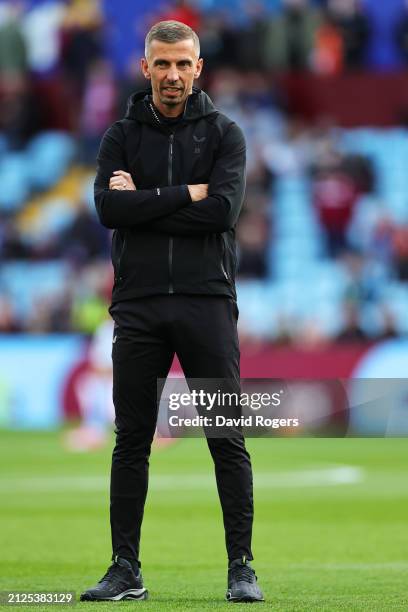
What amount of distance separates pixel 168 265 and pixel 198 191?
34 cm

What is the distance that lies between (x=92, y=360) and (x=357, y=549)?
11.0 meters

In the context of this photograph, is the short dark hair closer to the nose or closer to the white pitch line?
the nose

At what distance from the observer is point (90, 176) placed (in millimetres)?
24578

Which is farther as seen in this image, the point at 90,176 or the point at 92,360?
the point at 90,176

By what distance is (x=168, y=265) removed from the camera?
622 cm

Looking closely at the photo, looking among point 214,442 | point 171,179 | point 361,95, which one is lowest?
point 214,442

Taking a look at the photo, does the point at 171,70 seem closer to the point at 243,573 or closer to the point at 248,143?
the point at 243,573

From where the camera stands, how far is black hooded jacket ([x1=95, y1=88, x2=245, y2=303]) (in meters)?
6.21

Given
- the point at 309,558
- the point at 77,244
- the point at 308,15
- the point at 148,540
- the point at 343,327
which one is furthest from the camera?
the point at 308,15

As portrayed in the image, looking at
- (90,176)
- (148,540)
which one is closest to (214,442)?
(148,540)

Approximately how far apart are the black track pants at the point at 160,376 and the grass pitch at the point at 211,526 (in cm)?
35

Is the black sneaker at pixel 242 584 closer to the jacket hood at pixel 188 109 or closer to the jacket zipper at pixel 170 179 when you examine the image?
the jacket zipper at pixel 170 179

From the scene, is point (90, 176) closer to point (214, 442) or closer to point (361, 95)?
point (361, 95)

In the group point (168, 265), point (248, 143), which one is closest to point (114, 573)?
point (168, 265)
